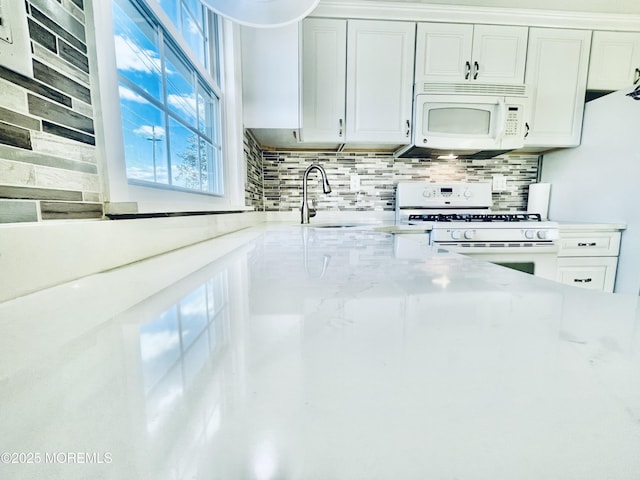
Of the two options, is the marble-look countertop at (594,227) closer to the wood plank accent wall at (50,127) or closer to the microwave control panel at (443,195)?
the microwave control panel at (443,195)

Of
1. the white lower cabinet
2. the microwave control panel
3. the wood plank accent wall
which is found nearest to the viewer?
the wood plank accent wall

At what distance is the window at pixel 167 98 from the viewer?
77 centimetres

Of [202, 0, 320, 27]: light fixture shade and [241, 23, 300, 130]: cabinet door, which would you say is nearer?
[202, 0, 320, 27]: light fixture shade

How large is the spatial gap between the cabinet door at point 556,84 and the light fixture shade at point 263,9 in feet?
6.50

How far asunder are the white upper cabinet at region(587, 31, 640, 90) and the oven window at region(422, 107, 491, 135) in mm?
881

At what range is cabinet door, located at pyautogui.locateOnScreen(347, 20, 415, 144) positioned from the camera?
1.88 m

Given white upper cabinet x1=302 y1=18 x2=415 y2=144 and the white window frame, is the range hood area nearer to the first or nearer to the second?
white upper cabinet x1=302 y1=18 x2=415 y2=144

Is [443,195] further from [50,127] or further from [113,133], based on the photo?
[50,127]

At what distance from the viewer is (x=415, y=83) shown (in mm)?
1923

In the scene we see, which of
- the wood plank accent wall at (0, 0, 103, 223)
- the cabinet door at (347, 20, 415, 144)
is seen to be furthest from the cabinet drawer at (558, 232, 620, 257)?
the wood plank accent wall at (0, 0, 103, 223)

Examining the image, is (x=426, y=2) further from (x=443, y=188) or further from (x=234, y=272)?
(x=234, y=272)

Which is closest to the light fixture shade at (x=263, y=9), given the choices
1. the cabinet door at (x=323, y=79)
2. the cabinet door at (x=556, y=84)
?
the cabinet door at (x=323, y=79)

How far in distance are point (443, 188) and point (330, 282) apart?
205 centimetres

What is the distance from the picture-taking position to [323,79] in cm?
190
